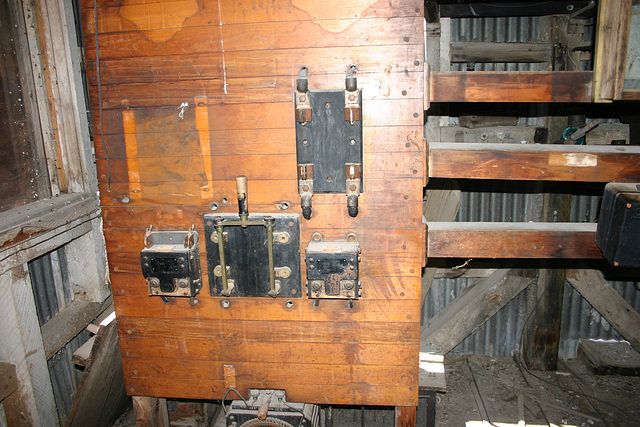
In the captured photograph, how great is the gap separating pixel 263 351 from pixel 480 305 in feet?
9.68

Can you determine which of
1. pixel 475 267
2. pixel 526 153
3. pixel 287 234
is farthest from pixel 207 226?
pixel 475 267

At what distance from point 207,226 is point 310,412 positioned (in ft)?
4.44

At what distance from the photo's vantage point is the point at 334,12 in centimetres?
221

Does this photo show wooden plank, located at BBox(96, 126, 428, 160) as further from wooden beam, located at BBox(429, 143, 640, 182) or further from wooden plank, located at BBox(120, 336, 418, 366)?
wooden plank, located at BBox(120, 336, 418, 366)

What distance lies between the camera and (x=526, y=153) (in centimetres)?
233

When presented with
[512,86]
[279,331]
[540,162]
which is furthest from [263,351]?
[512,86]

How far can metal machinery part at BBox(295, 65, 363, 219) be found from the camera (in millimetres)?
2242

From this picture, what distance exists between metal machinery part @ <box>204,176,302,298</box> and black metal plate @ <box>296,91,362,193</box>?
1.02 ft

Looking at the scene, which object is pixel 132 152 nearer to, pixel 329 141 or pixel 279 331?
pixel 329 141

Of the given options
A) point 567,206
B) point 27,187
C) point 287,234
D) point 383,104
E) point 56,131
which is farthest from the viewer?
point 567,206

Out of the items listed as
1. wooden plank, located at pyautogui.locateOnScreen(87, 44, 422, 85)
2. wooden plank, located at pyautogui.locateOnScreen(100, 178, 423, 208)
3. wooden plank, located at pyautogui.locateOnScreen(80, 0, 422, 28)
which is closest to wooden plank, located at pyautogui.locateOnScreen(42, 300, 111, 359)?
wooden plank, located at pyautogui.locateOnScreen(100, 178, 423, 208)

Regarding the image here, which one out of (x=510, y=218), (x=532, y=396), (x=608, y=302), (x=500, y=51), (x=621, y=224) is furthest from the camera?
(x=510, y=218)

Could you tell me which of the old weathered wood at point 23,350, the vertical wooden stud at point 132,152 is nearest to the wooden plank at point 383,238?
the vertical wooden stud at point 132,152

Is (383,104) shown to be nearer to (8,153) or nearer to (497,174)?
(497,174)
